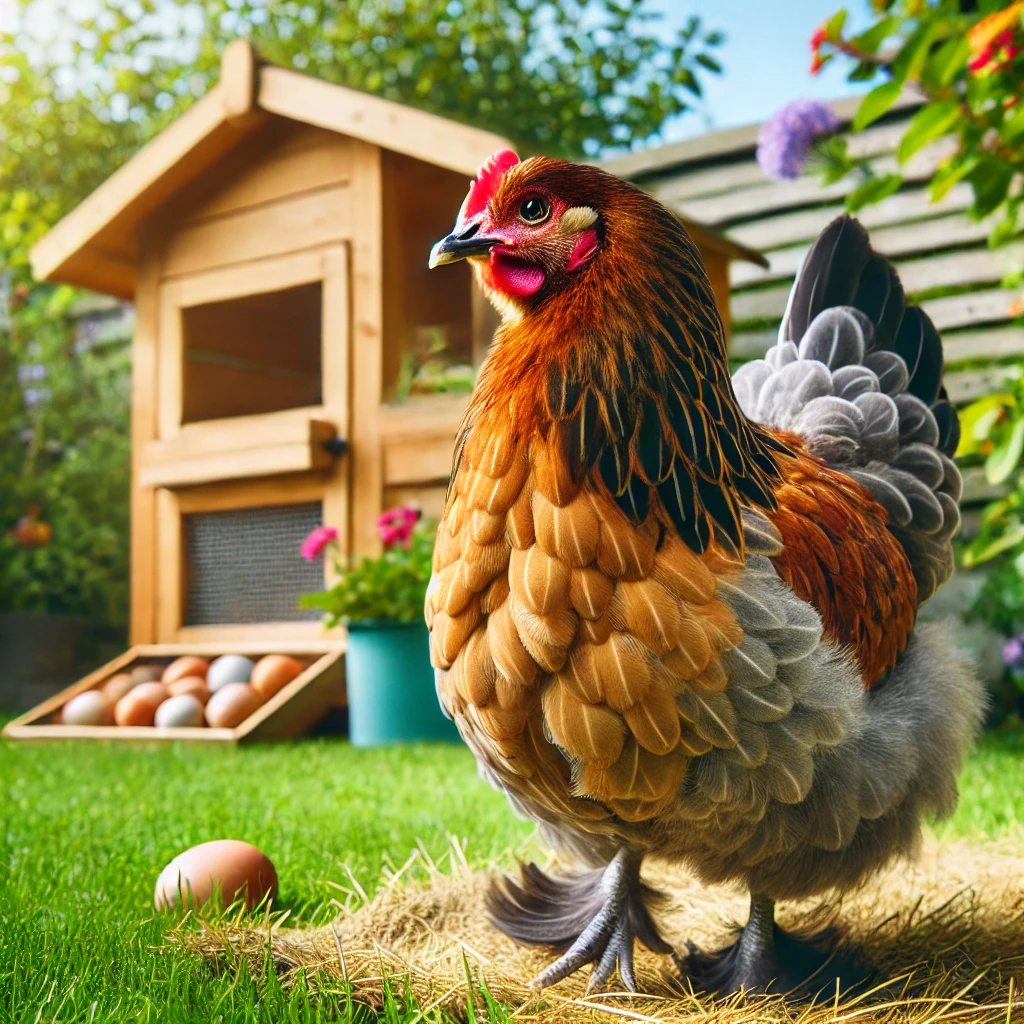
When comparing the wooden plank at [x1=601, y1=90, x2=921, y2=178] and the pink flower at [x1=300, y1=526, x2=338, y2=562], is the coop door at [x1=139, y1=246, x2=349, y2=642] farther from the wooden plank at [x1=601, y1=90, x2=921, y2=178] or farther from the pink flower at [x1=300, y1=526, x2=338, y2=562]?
the wooden plank at [x1=601, y1=90, x2=921, y2=178]

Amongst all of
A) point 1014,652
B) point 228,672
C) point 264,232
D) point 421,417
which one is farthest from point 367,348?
point 1014,652

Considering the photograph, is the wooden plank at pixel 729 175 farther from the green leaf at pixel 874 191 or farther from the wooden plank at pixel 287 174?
the green leaf at pixel 874 191

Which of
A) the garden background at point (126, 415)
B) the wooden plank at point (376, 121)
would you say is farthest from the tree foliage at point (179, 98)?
the wooden plank at point (376, 121)

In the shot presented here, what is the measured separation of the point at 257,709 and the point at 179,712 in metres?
0.34

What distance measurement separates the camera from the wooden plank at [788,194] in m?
4.93

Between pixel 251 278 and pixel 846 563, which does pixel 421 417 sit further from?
pixel 846 563

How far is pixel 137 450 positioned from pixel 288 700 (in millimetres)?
2049

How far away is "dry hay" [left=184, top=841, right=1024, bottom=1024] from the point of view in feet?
4.54

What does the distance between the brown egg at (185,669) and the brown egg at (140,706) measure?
173 mm

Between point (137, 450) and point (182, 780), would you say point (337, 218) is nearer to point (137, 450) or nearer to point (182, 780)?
point (137, 450)

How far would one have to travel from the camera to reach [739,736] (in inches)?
51.8

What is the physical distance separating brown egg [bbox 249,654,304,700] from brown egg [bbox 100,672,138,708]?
659 mm

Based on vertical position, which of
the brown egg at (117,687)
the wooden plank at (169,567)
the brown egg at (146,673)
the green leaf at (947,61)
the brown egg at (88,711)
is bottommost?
the brown egg at (88,711)

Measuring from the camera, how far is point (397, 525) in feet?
15.5
